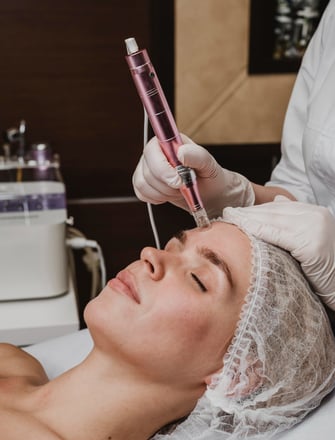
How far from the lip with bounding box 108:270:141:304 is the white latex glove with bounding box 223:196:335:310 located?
→ 264 mm

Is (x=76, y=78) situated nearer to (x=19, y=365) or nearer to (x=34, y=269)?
(x=34, y=269)

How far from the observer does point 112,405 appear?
4.23ft

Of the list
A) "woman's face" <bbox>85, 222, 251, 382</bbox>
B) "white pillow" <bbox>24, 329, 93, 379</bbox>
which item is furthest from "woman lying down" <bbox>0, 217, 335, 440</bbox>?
"white pillow" <bbox>24, 329, 93, 379</bbox>

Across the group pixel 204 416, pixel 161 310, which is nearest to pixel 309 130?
Result: pixel 161 310

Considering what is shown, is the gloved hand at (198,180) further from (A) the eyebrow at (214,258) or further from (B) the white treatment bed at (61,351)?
(B) the white treatment bed at (61,351)

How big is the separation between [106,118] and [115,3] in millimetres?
459

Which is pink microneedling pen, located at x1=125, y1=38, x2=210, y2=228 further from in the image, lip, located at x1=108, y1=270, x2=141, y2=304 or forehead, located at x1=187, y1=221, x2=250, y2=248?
lip, located at x1=108, y1=270, x2=141, y2=304

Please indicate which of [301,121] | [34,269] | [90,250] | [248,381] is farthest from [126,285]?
[90,250]

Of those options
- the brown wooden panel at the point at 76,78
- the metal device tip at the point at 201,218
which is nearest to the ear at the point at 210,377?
the metal device tip at the point at 201,218

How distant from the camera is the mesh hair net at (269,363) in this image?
123 cm

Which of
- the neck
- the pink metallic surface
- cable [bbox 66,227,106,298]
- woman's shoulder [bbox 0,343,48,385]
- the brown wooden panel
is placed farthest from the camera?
the brown wooden panel

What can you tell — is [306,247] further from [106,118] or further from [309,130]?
[106,118]

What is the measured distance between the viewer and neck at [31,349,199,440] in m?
1.28

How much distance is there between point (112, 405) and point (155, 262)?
1.06ft
